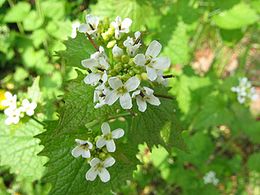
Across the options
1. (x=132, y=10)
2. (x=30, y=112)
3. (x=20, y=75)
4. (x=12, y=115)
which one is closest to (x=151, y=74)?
(x=30, y=112)

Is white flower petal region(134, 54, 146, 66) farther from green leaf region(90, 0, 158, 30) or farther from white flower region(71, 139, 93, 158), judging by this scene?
green leaf region(90, 0, 158, 30)

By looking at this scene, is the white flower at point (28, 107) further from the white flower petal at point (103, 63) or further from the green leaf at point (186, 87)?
the green leaf at point (186, 87)

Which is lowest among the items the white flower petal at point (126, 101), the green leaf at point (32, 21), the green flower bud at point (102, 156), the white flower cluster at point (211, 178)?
the white flower cluster at point (211, 178)

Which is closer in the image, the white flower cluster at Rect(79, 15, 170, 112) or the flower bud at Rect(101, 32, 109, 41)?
the white flower cluster at Rect(79, 15, 170, 112)

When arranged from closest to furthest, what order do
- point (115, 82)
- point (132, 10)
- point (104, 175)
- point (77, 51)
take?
point (115, 82), point (104, 175), point (77, 51), point (132, 10)

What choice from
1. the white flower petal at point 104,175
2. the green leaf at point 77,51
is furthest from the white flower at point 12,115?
the white flower petal at point 104,175

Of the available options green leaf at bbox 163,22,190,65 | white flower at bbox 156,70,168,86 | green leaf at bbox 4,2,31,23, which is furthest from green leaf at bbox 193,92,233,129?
green leaf at bbox 4,2,31,23

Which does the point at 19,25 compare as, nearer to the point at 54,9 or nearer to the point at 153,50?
the point at 54,9
